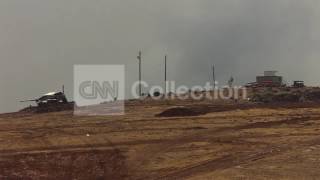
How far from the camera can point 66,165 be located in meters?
27.2

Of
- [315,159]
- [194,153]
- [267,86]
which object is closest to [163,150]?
[194,153]

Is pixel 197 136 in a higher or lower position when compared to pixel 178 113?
lower

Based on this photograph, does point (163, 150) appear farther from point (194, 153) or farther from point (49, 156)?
point (49, 156)

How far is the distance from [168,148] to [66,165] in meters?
5.40

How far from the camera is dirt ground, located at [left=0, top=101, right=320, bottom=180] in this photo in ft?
79.3

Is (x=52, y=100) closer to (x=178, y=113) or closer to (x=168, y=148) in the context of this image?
(x=178, y=113)

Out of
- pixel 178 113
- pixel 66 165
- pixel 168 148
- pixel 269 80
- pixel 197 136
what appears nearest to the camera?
pixel 66 165

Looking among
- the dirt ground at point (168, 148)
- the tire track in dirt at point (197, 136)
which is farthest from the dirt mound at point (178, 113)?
the tire track in dirt at point (197, 136)

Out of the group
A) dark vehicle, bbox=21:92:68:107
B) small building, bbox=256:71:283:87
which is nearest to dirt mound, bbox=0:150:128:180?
dark vehicle, bbox=21:92:68:107

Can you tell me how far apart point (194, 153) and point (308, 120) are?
55.5 feet

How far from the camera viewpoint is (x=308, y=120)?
142ft

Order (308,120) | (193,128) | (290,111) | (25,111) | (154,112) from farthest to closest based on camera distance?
(25,111)
(154,112)
(290,111)
(308,120)
(193,128)

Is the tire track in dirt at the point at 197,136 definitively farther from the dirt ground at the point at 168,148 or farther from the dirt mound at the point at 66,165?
the dirt mound at the point at 66,165

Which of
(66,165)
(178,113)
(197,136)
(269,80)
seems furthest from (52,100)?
(66,165)
